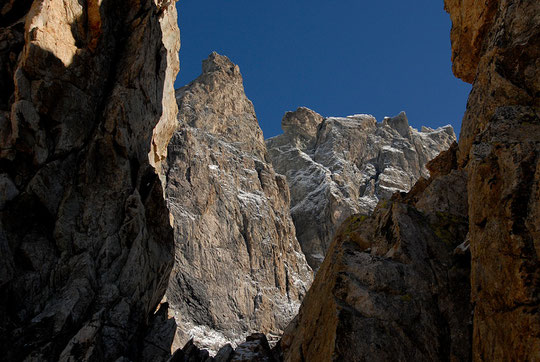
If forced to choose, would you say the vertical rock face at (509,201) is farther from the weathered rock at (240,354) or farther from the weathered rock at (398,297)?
the weathered rock at (240,354)

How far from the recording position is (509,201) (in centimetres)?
1092

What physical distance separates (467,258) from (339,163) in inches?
4443

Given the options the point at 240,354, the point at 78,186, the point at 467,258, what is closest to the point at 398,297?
the point at 467,258

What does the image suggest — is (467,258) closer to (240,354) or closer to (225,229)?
(240,354)

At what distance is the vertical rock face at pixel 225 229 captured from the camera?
6612 cm

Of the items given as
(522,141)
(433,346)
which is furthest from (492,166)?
(433,346)

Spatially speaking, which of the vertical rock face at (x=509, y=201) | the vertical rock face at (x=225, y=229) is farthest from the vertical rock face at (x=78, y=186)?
the vertical rock face at (x=225, y=229)

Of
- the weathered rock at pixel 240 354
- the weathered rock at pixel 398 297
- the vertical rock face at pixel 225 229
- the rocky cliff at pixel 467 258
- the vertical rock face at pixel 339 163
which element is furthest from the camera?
the vertical rock face at pixel 339 163

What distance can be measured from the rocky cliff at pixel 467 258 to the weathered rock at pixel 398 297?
0.03 meters

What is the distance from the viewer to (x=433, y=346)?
481 inches

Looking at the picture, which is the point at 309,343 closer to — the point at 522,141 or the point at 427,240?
the point at 427,240

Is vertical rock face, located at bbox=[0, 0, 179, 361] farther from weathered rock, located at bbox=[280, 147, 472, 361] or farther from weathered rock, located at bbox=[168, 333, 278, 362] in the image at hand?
weathered rock, located at bbox=[280, 147, 472, 361]

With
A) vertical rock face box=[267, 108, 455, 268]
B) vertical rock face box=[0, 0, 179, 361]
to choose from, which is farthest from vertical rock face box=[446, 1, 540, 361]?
vertical rock face box=[267, 108, 455, 268]

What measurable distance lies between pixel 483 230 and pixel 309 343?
21.8 ft
